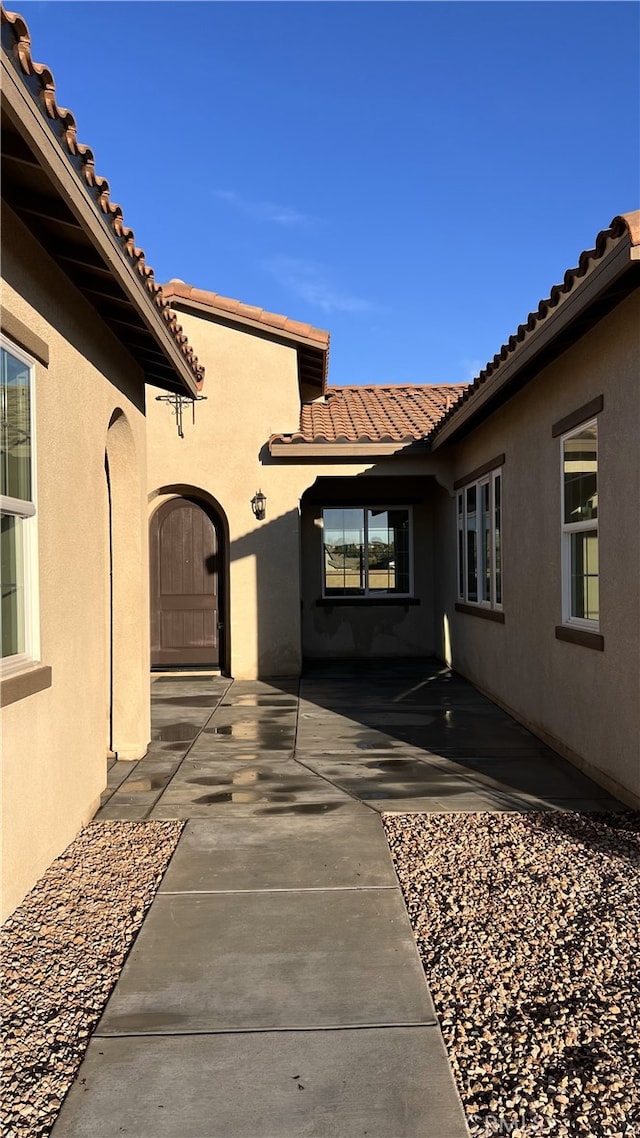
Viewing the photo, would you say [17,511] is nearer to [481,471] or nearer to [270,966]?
[270,966]

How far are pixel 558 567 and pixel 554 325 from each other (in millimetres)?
2112

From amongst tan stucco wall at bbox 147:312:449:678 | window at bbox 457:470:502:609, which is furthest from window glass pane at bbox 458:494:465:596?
tan stucco wall at bbox 147:312:449:678

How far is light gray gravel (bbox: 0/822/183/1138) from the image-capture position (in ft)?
8.65

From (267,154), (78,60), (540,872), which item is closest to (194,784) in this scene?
(540,872)

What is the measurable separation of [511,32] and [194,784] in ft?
25.7

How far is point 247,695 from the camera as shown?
10.4 metres

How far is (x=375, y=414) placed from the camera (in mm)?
13719

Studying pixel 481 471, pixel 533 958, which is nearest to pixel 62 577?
pixel 533 958

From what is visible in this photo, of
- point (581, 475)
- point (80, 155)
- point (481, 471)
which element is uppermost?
point (80, 155)

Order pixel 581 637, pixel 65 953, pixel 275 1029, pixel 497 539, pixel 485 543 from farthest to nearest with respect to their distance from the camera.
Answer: pixel 485 543
pixel 497 539
pixel 581 637
pixel 65 953
pixel 275 1029

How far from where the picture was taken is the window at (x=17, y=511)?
4027 millimetres

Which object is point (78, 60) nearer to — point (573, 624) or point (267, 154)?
point (267, 154)

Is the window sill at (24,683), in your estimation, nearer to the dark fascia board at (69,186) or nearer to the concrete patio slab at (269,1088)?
the concrete patio slab at (269,1088)

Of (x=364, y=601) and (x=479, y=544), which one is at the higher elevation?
(x=479, y=544)
